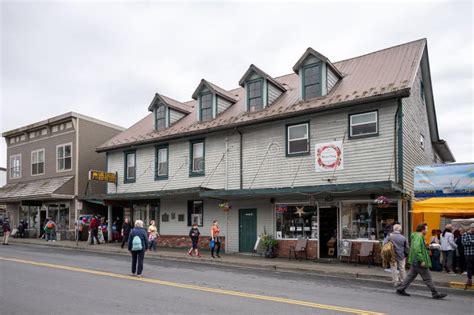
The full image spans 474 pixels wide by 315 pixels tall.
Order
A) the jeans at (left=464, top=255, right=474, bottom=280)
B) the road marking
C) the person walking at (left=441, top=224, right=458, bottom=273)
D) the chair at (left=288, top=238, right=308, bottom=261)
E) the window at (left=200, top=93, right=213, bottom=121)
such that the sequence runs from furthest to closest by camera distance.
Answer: the window at (left=200, top=93, right=213, bottom=121) < the chair at (left=288, top=238, right=308, bottom=261) < the person walking at (left=441, top=224, right=458, bottom=273) < the jeans at (left=464, top=255, right=474, bottom=280) < the road marking

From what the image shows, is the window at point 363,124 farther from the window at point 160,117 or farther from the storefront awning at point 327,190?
the window at point 160,117

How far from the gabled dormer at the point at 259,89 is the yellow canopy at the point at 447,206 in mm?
8773

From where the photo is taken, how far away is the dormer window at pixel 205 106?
933 inches

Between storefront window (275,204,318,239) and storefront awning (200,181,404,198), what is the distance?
1.56 m

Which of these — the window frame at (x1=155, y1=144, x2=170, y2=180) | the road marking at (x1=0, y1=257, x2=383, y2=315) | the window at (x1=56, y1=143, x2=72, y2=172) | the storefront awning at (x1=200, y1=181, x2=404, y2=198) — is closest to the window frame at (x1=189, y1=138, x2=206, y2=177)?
the window frame at (x1=155, y1=144, x2=170, y2=180)

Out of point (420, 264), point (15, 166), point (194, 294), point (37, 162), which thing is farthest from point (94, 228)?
point (420, 264)

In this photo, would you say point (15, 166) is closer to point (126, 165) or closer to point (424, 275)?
point (126, 165)

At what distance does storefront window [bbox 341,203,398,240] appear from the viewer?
55.3 feet

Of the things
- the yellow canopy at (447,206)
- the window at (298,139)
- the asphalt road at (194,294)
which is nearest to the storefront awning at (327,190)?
the yellow canopy at (447,206)

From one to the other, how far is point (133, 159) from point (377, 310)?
19.6 meters

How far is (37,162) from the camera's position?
32188 mm

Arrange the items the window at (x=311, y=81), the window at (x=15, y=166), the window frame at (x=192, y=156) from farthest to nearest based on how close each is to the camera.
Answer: the window at (x=15, y=166) → the window frame at (x=192, y=156) → the window at (x=311, y=81)

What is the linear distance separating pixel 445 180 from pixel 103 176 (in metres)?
17.4

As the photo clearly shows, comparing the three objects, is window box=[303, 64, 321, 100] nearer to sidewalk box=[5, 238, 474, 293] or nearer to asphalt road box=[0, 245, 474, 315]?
sidewalk box=[5, 238, 474, 293]
